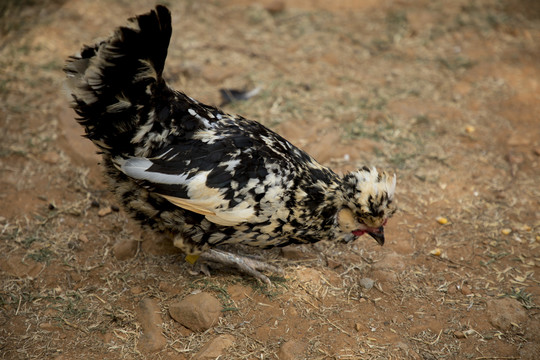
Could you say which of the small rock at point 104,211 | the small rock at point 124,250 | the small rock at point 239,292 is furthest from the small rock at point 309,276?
the small rock at point 104,211

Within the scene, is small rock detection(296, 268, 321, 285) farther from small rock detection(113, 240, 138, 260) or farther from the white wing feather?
small rock detection(113, 240, 138, 260)

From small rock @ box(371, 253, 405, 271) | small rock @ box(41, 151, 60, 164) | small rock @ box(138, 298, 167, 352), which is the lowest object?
small rock @ box(371, 253, 405, 271)

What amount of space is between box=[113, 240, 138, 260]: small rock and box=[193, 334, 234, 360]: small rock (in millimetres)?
1124

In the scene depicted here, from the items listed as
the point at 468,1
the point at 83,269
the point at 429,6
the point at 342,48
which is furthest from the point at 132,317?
the point at 468,1

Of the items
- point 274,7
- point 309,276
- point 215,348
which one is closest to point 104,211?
point 215,348

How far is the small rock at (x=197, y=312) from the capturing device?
314cm

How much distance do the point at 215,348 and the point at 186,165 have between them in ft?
4.17

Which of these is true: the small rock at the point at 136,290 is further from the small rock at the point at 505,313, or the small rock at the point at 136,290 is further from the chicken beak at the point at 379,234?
the small rock at the point at 505,313

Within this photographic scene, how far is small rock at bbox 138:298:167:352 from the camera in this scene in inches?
120

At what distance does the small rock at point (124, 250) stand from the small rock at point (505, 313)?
2.86 m

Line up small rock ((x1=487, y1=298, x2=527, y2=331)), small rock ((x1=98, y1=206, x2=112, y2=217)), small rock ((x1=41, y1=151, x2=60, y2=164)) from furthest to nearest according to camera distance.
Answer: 1. small rock ((x1=41, y1=151, x2=60, y2=164))
2. small rock ((x1=98, y1=206, x2=112, y2=217))
3. small rock ((x1=487, y1=298, x2=527, y2=331))

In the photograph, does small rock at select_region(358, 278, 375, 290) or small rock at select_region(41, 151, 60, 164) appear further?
small rock at select_region(41, 151, 60, 164)

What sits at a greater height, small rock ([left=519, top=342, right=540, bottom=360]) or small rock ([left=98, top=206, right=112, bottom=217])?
small rock ([left=98, top=206, right=112, bottom=217])

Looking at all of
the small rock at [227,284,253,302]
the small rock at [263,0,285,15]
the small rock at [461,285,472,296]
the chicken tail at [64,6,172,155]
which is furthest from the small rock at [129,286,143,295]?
the small rock at [263,0,285,15]
